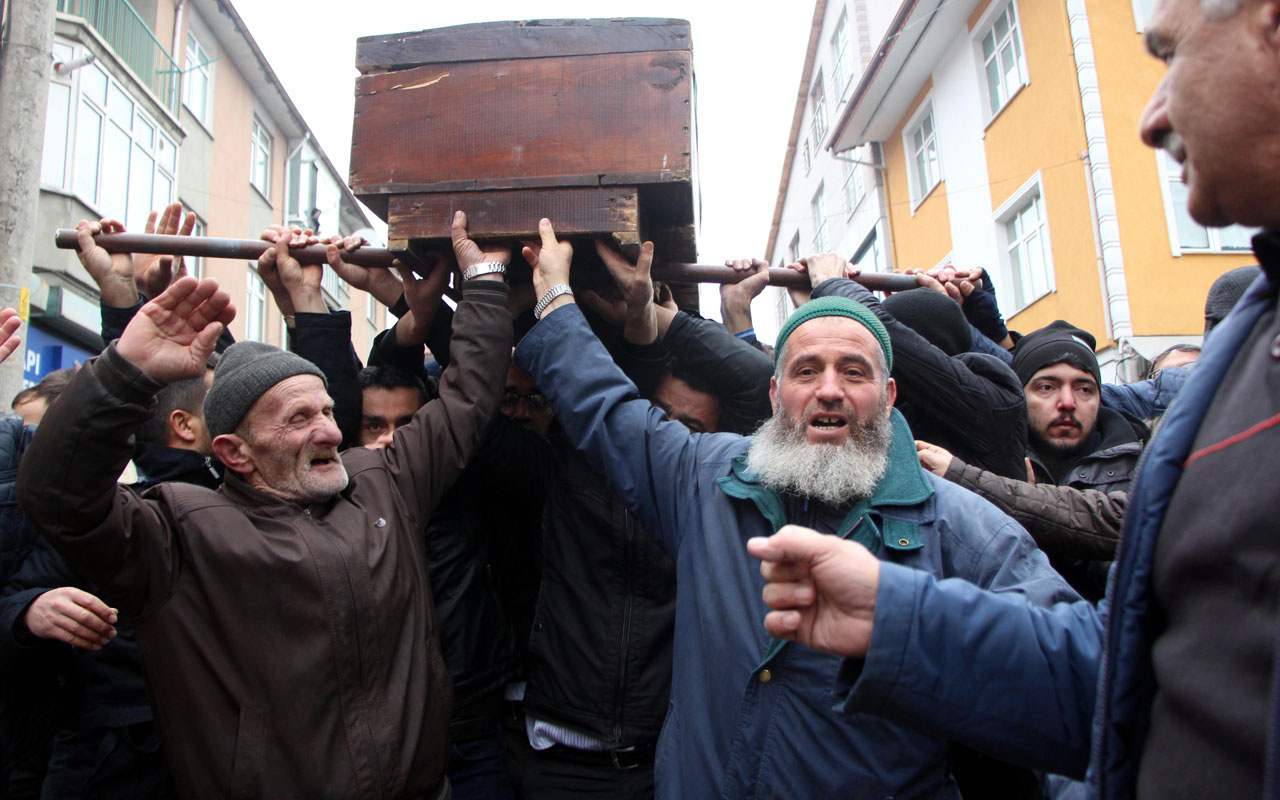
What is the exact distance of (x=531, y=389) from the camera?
3357mm

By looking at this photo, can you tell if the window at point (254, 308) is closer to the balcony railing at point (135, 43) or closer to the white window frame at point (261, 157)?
the white window frame at point (261, 157)

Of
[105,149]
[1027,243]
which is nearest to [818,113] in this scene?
[1027,243]

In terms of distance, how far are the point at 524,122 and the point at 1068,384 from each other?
229 cm

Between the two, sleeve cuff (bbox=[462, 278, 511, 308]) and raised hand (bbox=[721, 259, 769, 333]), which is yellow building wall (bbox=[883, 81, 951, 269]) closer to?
raised hand (bbox=[721, 259, 769, 333])

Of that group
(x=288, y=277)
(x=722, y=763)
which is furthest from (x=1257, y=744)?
(x=288, y=277)

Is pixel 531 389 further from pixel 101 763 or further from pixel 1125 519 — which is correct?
pixel 1125 519

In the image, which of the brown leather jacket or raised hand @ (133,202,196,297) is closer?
the brown leather jacket

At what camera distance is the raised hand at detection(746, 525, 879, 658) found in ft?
4.33

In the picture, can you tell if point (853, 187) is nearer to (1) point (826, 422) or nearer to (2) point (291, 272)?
(2) point (291, 272)

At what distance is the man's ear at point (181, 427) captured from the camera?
2.99 meters

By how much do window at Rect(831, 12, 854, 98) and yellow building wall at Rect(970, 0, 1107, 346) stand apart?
6.11 metres

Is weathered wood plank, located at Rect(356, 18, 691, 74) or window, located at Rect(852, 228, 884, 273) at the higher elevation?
window, located at Rect(852, 228, 884, 273)

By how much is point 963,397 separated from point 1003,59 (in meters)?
11.8

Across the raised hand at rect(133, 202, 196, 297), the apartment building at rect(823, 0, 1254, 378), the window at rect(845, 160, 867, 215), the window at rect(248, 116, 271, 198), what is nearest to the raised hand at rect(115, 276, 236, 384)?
the raised hand at rect(133, 202, 196, 297)
